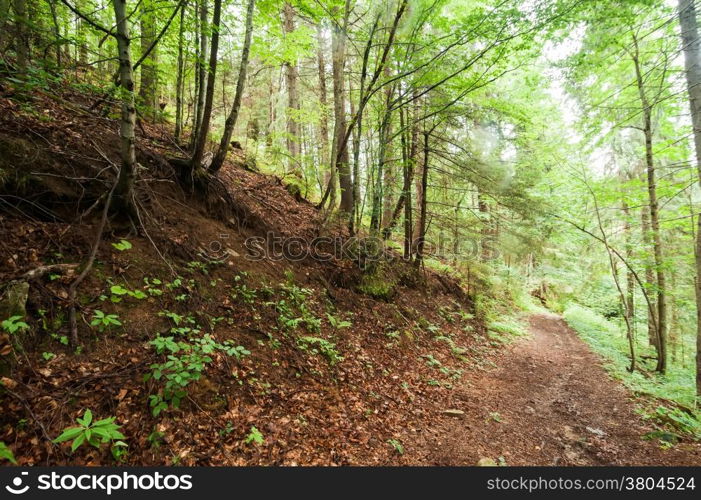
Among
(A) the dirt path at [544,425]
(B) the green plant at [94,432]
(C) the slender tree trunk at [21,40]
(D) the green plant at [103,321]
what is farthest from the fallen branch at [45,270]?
(A) the dirt path at [544,425]

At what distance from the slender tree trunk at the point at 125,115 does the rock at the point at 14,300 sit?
1.87m

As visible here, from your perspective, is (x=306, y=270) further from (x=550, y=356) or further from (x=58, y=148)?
(x=550, y=356)

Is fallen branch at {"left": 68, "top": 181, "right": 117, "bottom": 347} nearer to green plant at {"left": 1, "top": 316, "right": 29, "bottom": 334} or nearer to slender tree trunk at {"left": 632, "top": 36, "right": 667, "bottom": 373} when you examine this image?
green plant at {"left": 1, "top": 316, "right": 29, "bottom": 334}

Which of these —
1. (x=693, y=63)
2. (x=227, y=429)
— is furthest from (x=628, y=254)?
(x=227, y=429)

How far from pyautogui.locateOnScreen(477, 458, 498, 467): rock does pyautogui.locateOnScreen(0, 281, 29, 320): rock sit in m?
5.84

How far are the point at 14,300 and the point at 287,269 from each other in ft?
14.8

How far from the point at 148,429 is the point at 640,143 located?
666 inches

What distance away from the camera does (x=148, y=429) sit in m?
3.13

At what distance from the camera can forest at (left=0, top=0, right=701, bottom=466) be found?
11.2 ft

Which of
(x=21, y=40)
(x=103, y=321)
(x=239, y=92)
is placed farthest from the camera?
(x=239, y=92)

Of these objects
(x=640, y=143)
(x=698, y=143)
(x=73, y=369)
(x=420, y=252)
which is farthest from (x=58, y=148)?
(x=640, y=143)

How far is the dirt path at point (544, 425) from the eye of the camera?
4.64 m

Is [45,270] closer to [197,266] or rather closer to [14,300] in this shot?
[14,300]

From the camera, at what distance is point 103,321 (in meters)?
3.55
